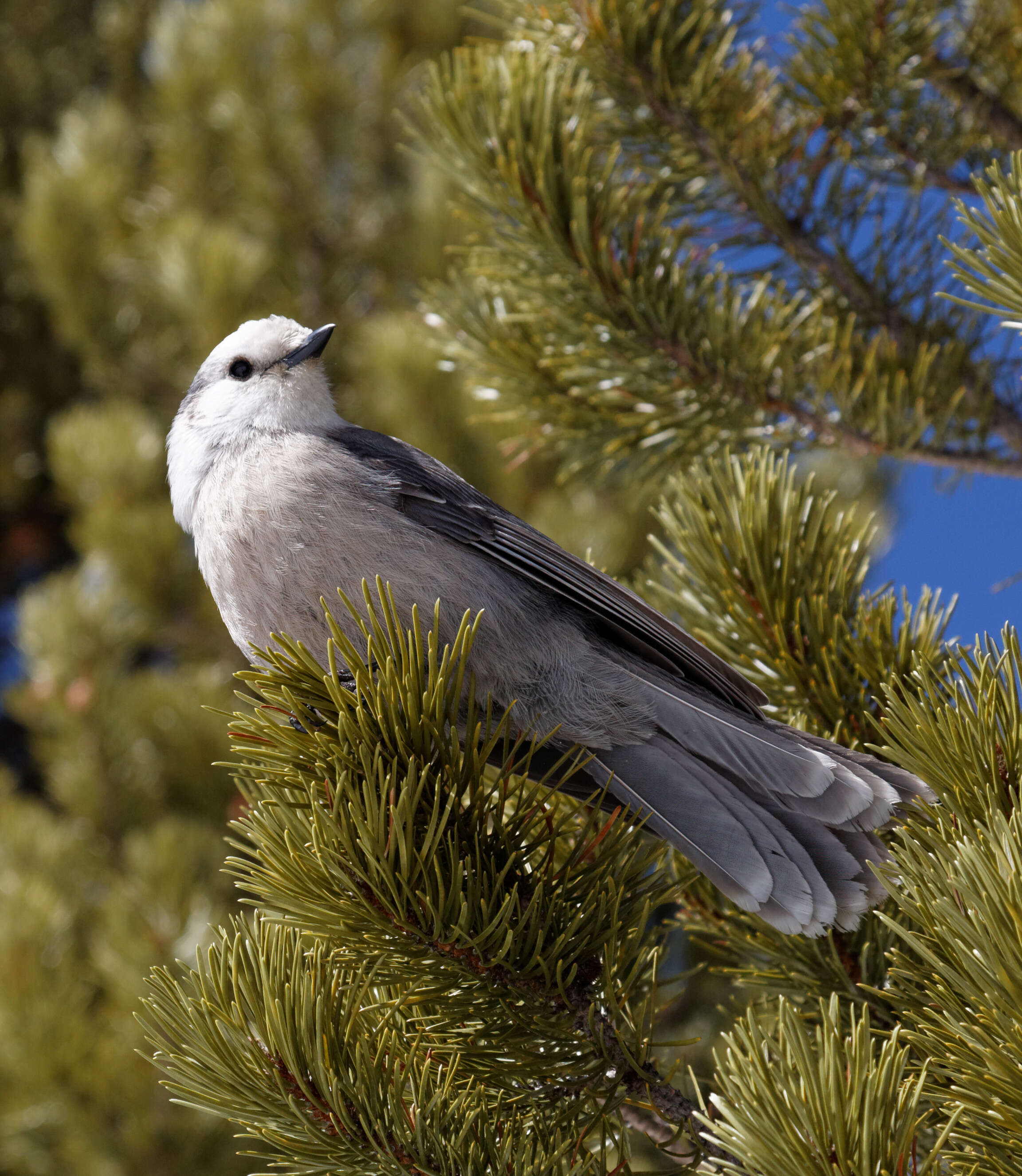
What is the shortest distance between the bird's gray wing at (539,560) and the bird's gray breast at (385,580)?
0.03 m

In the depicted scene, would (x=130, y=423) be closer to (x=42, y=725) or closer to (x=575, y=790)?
(x=42, y=725)

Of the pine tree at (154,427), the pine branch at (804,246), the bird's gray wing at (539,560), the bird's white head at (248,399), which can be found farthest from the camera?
the pine tree at (154,427)

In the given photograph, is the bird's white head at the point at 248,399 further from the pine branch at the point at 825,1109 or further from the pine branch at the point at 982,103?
the pine branch at the point at 825,1109

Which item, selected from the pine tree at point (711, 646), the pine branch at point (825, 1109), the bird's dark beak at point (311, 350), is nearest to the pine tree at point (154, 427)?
the bird's dark beak at point (311, 350)

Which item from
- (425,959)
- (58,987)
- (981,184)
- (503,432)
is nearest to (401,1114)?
(425,959)

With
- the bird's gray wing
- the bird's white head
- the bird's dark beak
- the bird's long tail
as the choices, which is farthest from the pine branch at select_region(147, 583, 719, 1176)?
the bird's dark beak

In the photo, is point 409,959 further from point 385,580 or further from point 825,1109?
point 385,580

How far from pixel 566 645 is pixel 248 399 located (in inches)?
31.3

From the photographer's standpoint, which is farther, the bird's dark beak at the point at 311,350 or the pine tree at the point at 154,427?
the pine tree at the point at 154,427

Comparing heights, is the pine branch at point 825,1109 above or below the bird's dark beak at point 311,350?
below

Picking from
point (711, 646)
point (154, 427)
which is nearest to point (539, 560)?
point (711, 646)

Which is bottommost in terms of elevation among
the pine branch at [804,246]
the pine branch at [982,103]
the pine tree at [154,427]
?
the pine tree at [154,427]

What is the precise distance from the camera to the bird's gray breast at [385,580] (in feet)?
4.36

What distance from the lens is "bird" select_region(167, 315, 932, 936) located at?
105 cm
